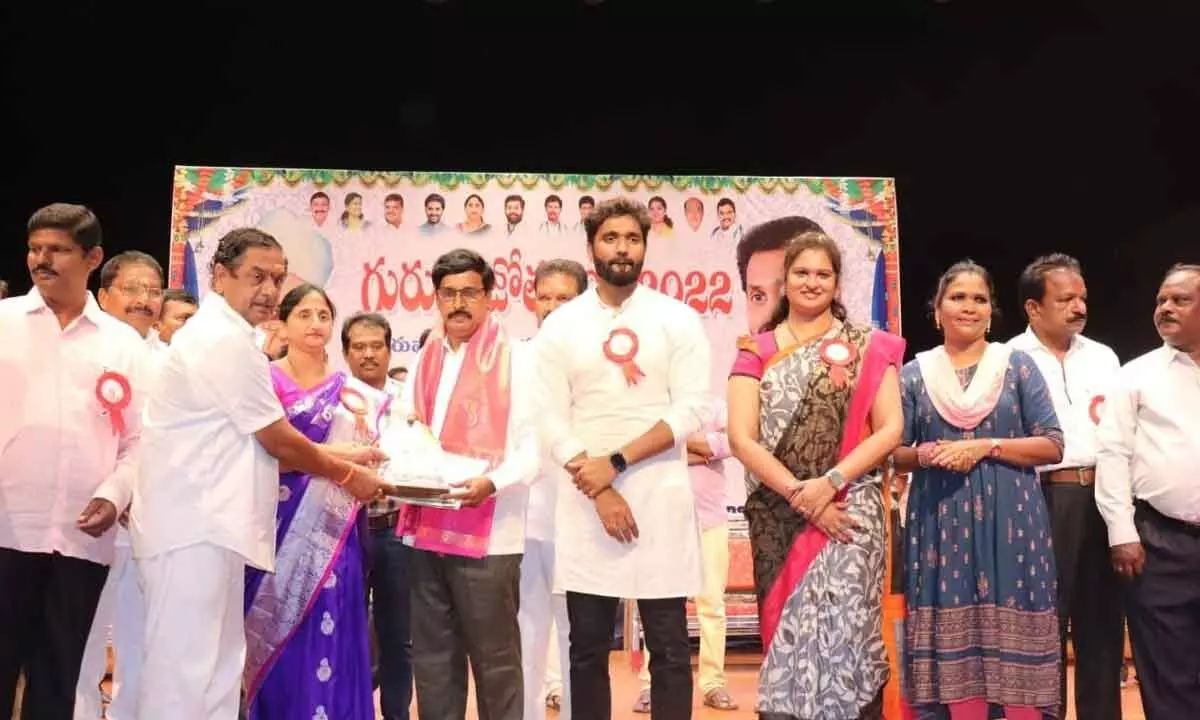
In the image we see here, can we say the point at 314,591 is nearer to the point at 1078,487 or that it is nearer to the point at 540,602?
the point at 540,602

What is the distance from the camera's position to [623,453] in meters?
3.43

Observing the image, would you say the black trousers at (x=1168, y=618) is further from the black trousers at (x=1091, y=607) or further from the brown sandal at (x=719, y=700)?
the brown sandal at (x=719, y=700)

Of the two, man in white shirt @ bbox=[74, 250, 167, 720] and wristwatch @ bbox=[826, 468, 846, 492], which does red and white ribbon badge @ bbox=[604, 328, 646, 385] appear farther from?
man in white shirt @ bbox=[74, 250, 167, 720]

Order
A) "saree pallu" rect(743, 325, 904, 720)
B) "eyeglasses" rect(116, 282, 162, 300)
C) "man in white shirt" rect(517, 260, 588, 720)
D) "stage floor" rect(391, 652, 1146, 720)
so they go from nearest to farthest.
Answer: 1. "saree pallu" rect(743, 325, 904, 720)
2. "man in white shirt" rect(517, 260, 588, 720)
3. "eyeglasses" rect(116, 282, 162, 300)
4. "stage floor" rect(391, 652, 1146, 720)

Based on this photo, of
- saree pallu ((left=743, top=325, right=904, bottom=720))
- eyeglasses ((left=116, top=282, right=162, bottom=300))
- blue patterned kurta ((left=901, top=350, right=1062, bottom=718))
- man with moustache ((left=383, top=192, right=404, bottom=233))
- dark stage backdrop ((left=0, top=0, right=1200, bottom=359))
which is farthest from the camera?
dark stage backdrop ((left=0, top=0, right=1200, bottom=359))

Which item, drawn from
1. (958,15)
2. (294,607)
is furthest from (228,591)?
(958,15)

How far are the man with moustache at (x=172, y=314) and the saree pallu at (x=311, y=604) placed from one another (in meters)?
1.64

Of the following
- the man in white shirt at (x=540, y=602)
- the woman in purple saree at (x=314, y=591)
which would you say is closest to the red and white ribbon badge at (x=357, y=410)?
the woman in purple saree at (x=314, y=591)

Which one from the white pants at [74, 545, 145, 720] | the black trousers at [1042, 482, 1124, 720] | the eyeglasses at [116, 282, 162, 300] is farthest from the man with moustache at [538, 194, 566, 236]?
the black trousers at [1042, 482, 1124, 720]

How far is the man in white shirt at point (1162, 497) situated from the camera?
3910mm

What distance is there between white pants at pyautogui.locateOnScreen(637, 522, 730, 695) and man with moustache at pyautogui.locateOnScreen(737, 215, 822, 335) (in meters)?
1.48

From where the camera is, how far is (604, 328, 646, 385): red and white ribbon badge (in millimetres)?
3541

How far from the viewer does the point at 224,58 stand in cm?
716

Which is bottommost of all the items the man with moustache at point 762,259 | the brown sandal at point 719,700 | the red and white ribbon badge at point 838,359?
the brown sandal at point 719,700
